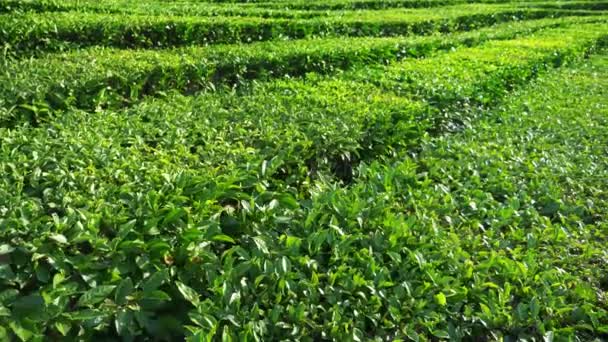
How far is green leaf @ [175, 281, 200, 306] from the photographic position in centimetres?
221

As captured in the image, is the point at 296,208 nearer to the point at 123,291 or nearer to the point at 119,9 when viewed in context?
the point at 123,291

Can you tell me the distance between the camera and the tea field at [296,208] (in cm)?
219

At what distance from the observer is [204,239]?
2533mm

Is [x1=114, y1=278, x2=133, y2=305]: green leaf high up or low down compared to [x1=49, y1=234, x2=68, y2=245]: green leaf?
down

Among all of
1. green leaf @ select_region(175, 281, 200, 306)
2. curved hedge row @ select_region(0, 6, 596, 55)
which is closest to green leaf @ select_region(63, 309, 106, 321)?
green leaf @ select_region(175, 281, 200, 306)

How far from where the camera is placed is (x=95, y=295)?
2102 millimetres

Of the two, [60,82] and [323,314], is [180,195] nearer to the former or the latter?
[323,314]

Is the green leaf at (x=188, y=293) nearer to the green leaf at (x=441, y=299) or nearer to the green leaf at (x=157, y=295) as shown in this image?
the green leaf at (x=157, y=295)

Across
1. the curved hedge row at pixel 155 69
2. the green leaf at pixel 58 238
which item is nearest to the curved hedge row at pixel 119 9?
the curved hedge row at pixel 155 69

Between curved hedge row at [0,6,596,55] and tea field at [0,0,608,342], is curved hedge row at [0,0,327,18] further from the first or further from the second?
tea field at [0,0,608,342]

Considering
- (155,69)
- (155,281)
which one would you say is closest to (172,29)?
(155,69)

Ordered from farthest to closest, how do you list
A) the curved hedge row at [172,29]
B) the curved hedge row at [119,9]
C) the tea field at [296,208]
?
the curved hedge row at [119,9]
the curved hedge row at [172,29]
the tea field at [296,208]

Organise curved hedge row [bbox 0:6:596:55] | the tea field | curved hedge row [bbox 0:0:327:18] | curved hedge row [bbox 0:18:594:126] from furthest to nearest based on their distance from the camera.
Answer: curved hedge row [bbox 0:0:327:18] < curved hedge row [bbox 0:6:596:55] < curved hedge row [bbox 0:18:594:126] < the tea field

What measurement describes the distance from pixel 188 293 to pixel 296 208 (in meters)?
0.89
